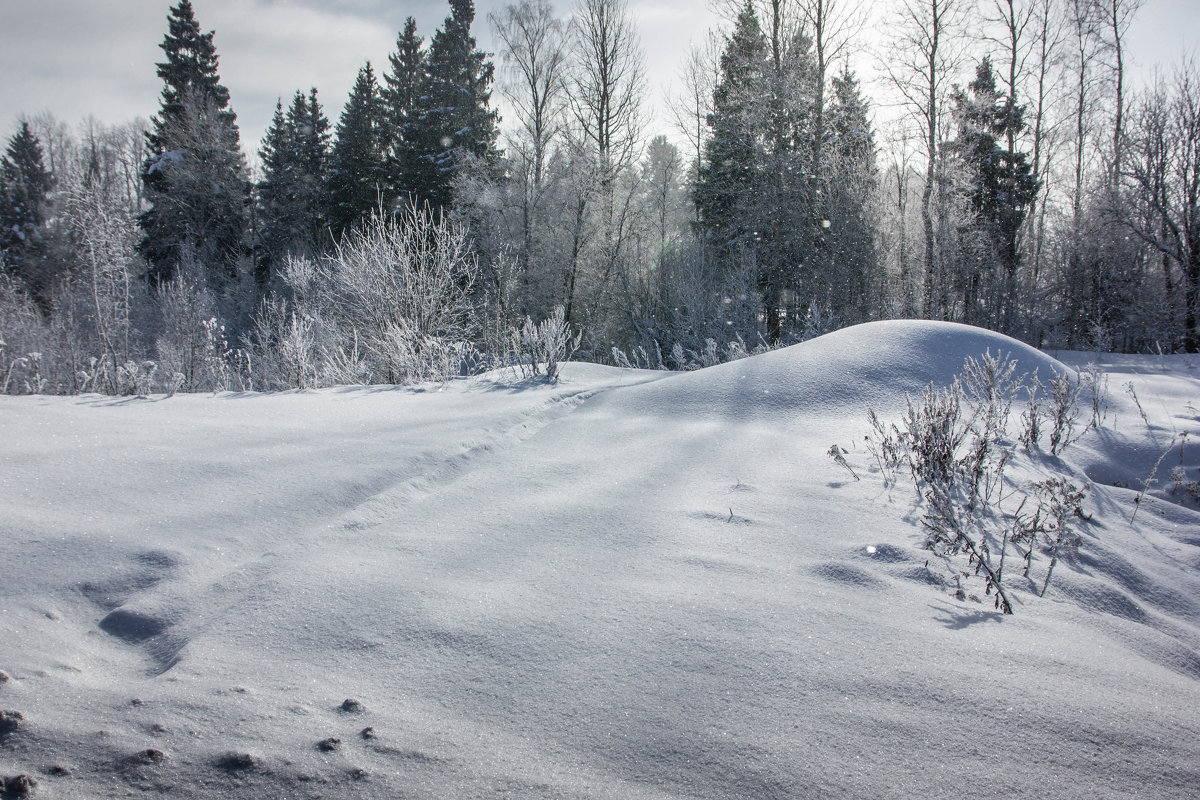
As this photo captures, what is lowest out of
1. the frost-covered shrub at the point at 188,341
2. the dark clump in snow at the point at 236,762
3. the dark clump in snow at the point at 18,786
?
the dark clump in snow at the point at 236,762

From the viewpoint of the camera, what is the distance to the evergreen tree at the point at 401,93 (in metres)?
24.9

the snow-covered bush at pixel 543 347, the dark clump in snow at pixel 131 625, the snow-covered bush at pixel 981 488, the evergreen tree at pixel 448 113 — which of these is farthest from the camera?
the evergreen tree at pixel 448 113

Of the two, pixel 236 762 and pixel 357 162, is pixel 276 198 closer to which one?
pixel 357 162

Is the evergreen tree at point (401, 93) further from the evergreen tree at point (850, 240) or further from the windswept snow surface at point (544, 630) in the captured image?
the windswept snow surface at point (544, 630)

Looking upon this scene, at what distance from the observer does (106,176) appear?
3594cm

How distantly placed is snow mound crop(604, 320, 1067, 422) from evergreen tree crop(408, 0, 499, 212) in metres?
21.5

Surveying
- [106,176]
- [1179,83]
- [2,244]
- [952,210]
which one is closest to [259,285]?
[2,244]

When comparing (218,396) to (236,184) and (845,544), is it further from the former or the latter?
(236,184)

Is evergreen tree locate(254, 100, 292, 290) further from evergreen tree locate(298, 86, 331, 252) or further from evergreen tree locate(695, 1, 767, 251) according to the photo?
evergreen tree locate(695, 1, 767, 251)

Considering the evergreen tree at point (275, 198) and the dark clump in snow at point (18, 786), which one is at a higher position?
the evergreen tree at point (275, 198)

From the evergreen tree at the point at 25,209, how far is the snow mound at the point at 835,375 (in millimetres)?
31418

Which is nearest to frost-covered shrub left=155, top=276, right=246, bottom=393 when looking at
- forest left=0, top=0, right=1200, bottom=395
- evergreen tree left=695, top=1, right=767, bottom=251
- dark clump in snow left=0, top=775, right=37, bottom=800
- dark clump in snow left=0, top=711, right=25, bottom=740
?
forest left=0, top=0, right=1200, bottom=395

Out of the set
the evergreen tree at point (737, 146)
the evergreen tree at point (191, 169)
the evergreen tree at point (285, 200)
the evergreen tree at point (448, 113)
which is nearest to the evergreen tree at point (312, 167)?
the evergreen tree at point (285, 200)

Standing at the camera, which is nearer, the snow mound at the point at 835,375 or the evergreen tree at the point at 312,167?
the snow mound at the point at 835,375
